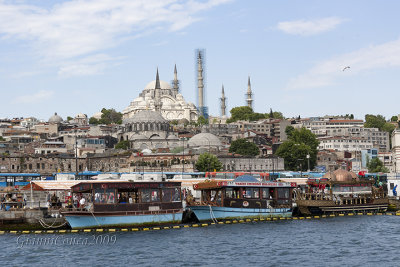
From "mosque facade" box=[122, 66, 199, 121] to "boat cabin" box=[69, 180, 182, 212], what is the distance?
14107 centimetres

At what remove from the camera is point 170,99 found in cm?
19175

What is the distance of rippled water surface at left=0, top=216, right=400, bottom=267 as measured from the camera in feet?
101

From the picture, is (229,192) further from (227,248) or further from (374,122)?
(374,122)

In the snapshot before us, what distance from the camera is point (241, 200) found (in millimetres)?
43656

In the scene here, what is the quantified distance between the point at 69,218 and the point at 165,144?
9706cm

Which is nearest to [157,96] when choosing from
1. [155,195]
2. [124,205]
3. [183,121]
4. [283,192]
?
[183,121]

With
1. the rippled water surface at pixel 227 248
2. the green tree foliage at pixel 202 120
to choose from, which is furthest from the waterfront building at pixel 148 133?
the rippled water surface at pixel 227 248

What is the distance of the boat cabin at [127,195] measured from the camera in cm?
3916

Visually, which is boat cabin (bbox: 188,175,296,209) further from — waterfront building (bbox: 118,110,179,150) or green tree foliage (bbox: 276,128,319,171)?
waterfront building (bbox: 118,110,179,150)

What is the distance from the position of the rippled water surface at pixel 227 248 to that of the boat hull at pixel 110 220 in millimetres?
1174

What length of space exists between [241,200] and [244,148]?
80.5m

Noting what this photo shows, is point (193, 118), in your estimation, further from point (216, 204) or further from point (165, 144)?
point (216, 204)

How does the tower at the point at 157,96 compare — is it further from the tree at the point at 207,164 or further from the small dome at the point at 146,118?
the tree at the point at 207,164

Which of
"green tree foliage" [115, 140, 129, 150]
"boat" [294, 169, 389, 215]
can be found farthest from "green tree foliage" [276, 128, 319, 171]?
"boat" [294, 169, 389, 215]
